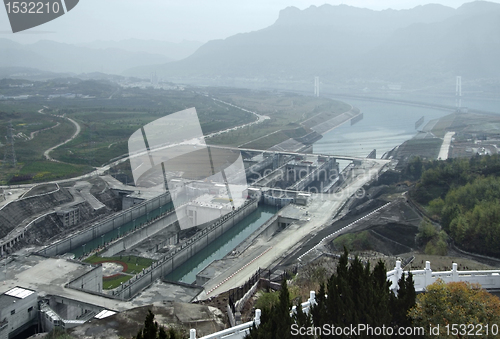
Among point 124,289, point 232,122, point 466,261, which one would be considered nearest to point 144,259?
point 124,289

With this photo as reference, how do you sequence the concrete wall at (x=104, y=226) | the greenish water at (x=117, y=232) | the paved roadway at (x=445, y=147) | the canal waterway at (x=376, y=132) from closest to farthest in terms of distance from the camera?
the concrete wall at (x=104, y=226) < the greenish water at (x=117, y=232) < the paved roadway at (x=445, y=147) < the canal waterway at (x=376, y=132)

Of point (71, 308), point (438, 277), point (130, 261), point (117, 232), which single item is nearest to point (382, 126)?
point (117, 232)

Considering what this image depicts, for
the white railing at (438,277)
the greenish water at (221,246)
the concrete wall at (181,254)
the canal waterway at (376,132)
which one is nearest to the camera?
the white railing at (438,277)

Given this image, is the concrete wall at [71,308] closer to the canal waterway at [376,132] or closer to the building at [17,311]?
the building at [17,311]

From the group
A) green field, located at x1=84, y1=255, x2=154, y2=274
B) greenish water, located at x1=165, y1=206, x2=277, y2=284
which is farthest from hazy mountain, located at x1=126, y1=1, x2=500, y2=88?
green field, located at x1=84, y1=255, x2=154, y2=274

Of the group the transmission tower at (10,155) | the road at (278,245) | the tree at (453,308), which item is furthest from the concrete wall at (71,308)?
the transmission tower at (10,155)

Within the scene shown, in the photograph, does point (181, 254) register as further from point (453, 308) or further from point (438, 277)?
point (453, 308)

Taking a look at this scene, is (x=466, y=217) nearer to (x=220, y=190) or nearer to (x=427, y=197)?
(x=427, y=197)
